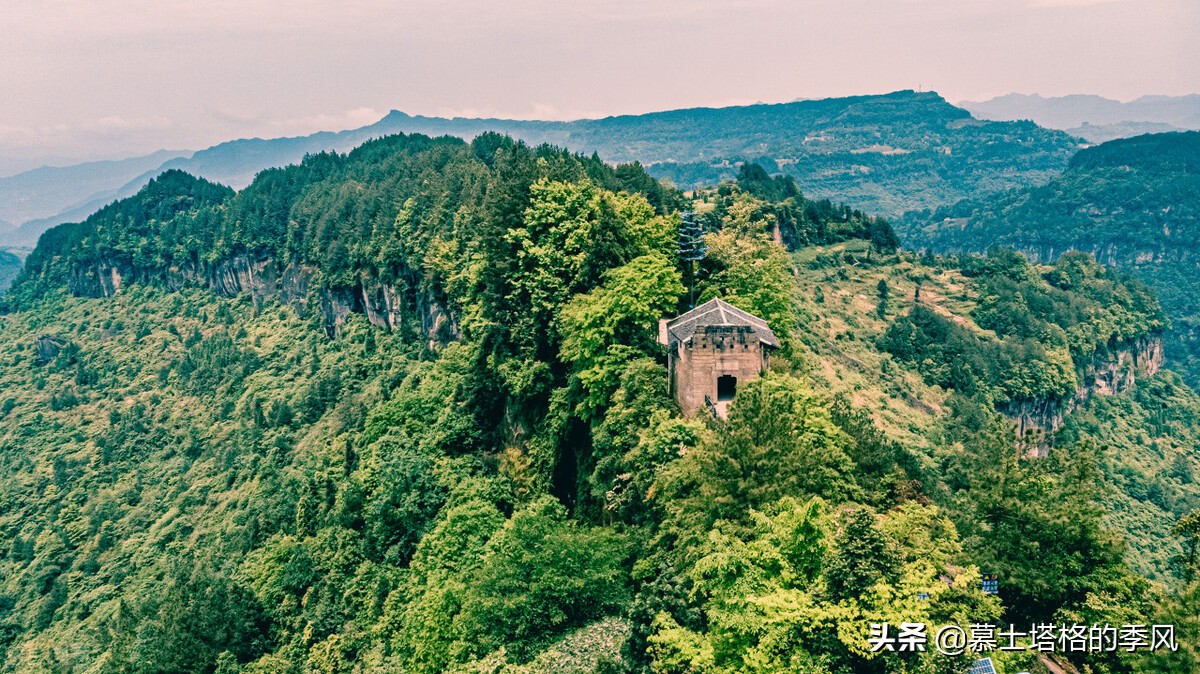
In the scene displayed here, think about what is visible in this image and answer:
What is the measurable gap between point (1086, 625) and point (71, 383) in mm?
132178

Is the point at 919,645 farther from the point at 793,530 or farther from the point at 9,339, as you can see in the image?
the point at 9,339

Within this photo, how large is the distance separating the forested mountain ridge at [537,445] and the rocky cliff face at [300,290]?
53cm

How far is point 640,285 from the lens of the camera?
41750mm

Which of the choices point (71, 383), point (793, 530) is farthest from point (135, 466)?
point (793, 530)

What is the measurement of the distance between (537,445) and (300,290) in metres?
74.0

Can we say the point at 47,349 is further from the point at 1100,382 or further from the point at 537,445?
the point at 1100,382

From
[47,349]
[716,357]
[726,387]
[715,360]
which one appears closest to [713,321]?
[716,357]

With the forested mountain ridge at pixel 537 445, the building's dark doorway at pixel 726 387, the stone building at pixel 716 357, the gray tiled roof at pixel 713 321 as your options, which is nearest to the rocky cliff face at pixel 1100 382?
the forested mountain ridge at pixel 537 445

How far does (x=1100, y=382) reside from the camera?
115 meters

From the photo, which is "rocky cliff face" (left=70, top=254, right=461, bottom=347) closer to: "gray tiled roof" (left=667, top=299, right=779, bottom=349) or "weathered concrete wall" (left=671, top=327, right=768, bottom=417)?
"gray tiled roof" (left=667, top=299, right=779, bottom=349)

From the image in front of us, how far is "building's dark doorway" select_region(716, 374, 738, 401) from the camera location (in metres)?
38.8

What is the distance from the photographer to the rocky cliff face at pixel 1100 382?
9425cm

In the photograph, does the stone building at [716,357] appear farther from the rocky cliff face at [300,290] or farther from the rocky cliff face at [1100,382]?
the rocky cliff face at [1100,382]

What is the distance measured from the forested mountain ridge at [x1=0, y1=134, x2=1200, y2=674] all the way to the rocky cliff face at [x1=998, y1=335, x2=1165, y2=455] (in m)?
1.87
